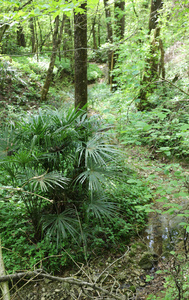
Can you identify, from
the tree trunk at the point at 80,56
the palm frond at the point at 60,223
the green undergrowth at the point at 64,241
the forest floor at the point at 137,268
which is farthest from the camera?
the tree trunk at the point at 80,56

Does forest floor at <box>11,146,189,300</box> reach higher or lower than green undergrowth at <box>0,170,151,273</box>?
lower

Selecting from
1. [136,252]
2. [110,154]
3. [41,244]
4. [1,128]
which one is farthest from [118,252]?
[1,128]

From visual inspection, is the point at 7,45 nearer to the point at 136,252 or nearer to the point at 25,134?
the point at 25,134

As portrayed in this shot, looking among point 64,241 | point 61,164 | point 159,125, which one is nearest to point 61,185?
point 61,164

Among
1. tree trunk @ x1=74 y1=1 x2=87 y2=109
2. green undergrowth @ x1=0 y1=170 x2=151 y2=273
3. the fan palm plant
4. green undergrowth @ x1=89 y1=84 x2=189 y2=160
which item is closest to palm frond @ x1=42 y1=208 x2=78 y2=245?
the fan palm plant

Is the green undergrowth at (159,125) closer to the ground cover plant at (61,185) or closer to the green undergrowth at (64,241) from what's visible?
the ground cover plant at (61,185)

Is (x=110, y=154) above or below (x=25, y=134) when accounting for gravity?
below

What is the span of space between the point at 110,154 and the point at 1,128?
1.71m


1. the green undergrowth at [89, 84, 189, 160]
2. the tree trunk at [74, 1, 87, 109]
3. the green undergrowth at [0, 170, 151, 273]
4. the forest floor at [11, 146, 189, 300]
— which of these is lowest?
the forest floor at [11, 146, 189, 300]

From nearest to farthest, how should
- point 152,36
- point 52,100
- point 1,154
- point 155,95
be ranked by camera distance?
1. point 1,154
2. point 152,36
3. point 155,95
4. point 52,100

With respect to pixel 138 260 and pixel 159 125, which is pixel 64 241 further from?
pixel 159 125

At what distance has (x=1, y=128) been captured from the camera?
3160mm

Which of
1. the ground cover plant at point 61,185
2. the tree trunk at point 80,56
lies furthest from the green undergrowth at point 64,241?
the tree trunk at point 80,56

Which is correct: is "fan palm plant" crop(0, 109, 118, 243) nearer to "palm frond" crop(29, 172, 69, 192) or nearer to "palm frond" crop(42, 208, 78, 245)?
"palm frond" crop(42, 208, 78, 245)
